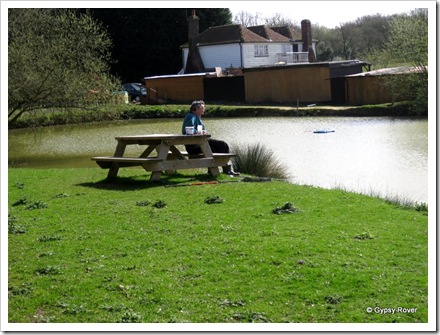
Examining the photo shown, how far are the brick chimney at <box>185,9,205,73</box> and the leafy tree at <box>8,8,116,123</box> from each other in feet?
96.8

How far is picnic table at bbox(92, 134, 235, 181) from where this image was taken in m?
13.7

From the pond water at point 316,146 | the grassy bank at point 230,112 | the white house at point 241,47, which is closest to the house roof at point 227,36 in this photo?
the white house at point 241,47

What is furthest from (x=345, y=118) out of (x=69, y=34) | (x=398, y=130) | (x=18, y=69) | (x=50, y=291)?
(x=50, y=291)

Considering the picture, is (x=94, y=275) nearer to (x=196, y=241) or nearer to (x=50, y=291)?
(x=50, y=291)

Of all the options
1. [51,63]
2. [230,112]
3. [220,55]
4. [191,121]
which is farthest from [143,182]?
[220,55]

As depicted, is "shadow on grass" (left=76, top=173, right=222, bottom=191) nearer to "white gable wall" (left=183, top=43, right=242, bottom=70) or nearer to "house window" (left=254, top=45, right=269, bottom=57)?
"white gable wall" (left=183, top=43, right=242, bottom=70)

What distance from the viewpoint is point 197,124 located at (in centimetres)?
1478

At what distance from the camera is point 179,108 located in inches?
1822

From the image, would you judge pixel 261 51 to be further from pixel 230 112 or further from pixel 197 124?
pixel 197 124

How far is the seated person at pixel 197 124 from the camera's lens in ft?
48.1

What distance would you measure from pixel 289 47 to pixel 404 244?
200ft

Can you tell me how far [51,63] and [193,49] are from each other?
3642cm

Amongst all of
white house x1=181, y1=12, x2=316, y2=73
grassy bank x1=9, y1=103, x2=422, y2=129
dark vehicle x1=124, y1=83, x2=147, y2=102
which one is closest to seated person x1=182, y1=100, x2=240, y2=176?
grassy bank x1=9, y1=103, x2=422, y2=129

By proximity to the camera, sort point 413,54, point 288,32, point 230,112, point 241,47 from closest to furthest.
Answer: point 413,54
point 230,112
point 241,47
point 288,32
